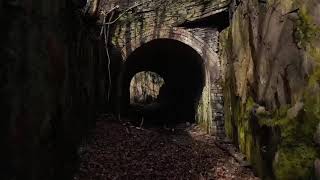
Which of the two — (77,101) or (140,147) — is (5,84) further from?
(140,147)

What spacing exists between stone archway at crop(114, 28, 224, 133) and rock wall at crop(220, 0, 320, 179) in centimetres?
185

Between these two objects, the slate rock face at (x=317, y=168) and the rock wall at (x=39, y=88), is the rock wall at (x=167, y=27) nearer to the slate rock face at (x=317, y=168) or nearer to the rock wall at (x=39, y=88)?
the rock wall at (x=39, y=88)

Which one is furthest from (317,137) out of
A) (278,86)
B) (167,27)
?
(167,27)

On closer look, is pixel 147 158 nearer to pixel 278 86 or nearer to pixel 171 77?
pixel 278 86

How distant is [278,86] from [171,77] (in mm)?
9949

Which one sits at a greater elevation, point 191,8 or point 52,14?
point 191,8

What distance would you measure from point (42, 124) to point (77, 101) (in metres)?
2.07

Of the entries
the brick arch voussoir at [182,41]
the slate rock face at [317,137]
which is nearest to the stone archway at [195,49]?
the brick arch voussoir at [182,41]

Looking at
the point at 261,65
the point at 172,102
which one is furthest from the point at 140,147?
the point at 172,102

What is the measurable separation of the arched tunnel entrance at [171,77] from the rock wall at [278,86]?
3305 mm

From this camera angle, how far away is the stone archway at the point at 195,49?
991 centimetres

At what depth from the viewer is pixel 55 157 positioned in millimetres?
4246

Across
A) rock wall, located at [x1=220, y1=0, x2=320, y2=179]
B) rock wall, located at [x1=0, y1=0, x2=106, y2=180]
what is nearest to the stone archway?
rock wall, located at [x1=220, y1=0, x2=320, y2=179]

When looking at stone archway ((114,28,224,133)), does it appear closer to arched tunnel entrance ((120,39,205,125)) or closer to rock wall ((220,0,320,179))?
arched tunnel entrance ((120,39,205,125))
